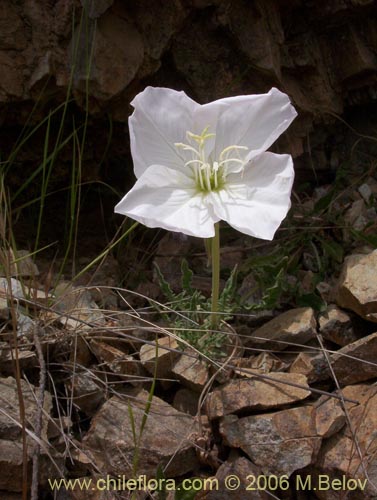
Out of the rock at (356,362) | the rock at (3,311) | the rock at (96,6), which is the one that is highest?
the rock at (96,6)

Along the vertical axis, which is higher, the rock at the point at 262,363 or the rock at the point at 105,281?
the rock at the point at 105,281

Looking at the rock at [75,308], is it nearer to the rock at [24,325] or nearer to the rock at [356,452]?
the rock at [24,325]

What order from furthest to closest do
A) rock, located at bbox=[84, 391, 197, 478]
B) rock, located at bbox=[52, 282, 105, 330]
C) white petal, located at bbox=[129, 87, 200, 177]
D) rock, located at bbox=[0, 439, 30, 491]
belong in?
1. rock, located at bbox=[52, 282, 105, 330]
2. white petal, located at bbox=[129, 87, 200, 177]
3. rock, located at bbox=[84, 391, 197, 478]
4. rock, located at bbox=[0, 439, 30, 491]

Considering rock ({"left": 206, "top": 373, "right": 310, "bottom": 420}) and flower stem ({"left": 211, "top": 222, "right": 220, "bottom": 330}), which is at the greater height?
flower stem ({"left": 211, "top": 222, "right": 220, "bottom": 330})

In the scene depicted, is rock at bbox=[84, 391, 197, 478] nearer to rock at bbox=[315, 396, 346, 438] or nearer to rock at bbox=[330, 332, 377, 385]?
rock at bbox=[315, 396, 346, 438]

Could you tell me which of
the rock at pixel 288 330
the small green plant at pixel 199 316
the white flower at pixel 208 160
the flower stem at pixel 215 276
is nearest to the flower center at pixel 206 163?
the white flower at pixel 208 160

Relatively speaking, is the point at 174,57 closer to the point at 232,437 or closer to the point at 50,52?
the point at 50,52

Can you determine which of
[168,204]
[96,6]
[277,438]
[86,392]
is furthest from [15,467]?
[96,6]

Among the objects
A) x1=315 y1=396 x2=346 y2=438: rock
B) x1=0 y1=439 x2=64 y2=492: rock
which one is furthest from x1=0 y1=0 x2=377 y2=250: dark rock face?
x1=315 y1=396 x2=346 y2=438: rock
